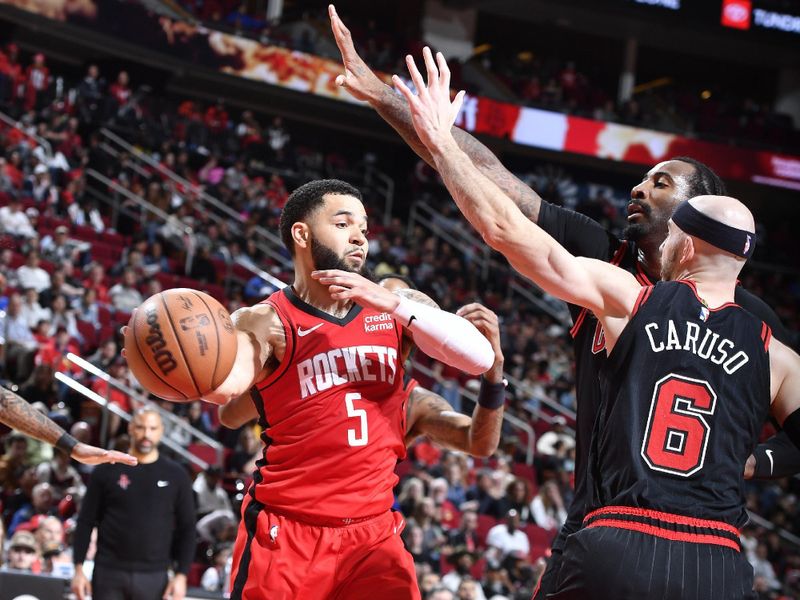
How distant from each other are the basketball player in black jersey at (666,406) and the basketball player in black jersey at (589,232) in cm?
55

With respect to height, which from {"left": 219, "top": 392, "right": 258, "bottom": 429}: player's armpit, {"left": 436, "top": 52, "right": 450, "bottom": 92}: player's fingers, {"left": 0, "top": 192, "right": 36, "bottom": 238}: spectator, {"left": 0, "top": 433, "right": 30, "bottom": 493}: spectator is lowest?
{"left": 0, "top": 433, "right": 30, "bottom": 493}: spectator

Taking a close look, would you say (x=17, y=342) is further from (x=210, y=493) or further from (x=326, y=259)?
(x=326, y=259)

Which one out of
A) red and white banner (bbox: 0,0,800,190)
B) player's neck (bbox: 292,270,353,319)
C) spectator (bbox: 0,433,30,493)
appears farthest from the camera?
red and white banner (bbox: 0,0,800,190)

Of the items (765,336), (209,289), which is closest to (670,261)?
(765,336)

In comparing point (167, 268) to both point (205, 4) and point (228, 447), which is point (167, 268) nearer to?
point (228, 447)

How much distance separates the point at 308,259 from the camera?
441 centimetres

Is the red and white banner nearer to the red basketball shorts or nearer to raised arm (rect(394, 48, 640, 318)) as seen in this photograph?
the red basketball shorts

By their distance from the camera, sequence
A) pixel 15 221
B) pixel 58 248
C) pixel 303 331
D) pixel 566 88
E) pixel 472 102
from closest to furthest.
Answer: pixel 303 331
pixel 15 221
pixel 58 248
pixel 472 102
pixel 566 88

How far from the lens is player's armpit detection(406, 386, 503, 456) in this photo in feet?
14.6

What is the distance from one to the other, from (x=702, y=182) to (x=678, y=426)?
4.26 ft

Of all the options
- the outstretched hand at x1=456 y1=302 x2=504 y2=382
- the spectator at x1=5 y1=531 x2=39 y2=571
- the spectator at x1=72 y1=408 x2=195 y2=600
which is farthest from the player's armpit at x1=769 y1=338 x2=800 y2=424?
the spectator at x1=5 y1=531 x2=39 y2=571

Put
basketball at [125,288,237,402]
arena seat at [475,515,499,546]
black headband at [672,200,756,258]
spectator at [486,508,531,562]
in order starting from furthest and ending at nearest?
arena seat at [475,515,499,546] < spectator at [486,508,531,562] < basketball at [125,288,237,402] < black headband at [672,200,756,258]

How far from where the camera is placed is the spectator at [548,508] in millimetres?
12945

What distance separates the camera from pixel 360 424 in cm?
420
